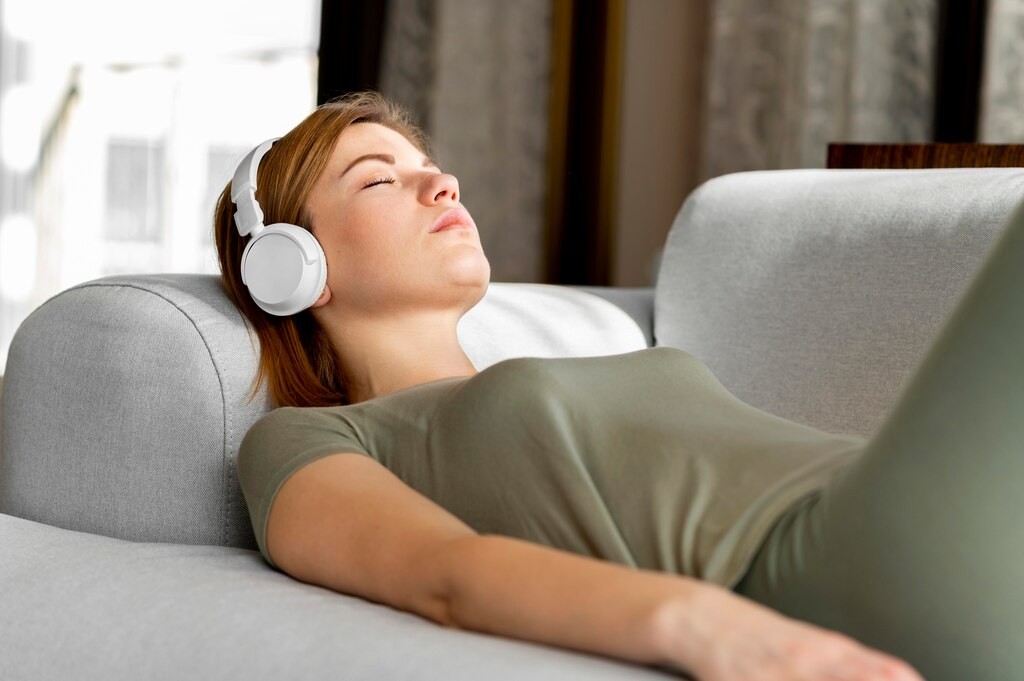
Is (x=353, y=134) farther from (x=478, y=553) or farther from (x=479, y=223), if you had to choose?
(x=479, y=223)

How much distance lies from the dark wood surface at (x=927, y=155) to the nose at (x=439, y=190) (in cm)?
87

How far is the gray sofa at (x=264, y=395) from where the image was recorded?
923 millimetres

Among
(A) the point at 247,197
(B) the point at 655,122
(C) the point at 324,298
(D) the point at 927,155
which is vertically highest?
(B) the point at 655,122

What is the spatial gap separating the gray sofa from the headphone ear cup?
0.05m

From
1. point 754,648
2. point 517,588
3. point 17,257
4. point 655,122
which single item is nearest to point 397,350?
point 517,588

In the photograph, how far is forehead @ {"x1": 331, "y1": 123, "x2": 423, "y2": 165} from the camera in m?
1.42

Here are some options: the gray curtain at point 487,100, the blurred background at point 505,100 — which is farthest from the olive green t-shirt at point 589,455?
the gray curtain at point 487,100

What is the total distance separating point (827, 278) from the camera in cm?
160

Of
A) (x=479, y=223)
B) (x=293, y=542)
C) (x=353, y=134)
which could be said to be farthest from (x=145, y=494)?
(x=479, y=223)

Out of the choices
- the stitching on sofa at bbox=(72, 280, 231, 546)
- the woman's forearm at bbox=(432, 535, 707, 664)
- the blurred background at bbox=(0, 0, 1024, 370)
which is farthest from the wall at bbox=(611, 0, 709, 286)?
the woman's forearm at bbox=(432, 535, 707, 664)

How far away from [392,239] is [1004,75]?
70.6 inches

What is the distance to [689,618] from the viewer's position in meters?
0.77

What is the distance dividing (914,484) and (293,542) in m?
0.52

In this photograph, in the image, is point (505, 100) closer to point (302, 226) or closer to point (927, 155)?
point (927, 155)
